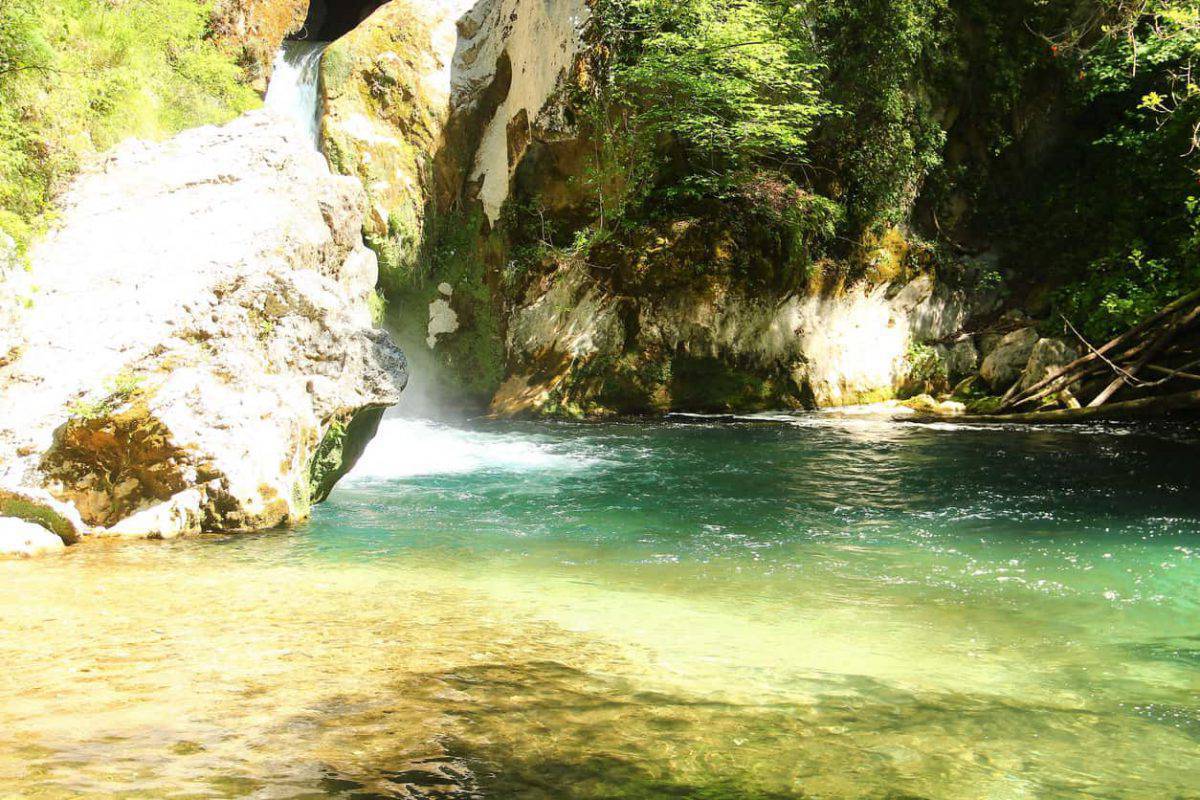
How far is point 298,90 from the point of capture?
16188mm

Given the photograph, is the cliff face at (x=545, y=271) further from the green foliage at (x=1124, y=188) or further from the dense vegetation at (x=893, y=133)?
the green foliage at (x=1124, y=188)

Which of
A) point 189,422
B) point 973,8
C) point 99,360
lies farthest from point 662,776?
point 973,8

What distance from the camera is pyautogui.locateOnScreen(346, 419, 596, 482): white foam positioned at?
9.63 m

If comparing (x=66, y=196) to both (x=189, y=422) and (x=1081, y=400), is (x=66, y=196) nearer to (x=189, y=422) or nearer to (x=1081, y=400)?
(x=189, y=422)

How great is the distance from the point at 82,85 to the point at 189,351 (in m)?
3.71

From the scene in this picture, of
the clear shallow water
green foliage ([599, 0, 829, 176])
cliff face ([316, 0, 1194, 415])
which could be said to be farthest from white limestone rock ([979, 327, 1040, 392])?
the clear shallow water

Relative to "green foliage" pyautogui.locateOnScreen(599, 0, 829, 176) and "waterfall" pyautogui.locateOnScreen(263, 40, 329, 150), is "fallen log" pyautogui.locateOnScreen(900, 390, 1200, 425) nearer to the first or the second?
"green foliage" pyautogui.locateOnScreen(599, 0, 829, 176)

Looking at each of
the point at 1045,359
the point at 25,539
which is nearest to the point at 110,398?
the point at 25,539

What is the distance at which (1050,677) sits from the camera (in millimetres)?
3570

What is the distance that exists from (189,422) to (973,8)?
663 inches

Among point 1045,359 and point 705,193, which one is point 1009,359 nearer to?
point 1045,359

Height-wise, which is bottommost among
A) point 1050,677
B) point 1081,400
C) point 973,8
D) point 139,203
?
point 1050,677

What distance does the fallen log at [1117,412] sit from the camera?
12.2 m

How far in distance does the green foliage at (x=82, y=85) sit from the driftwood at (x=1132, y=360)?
13.3 m
